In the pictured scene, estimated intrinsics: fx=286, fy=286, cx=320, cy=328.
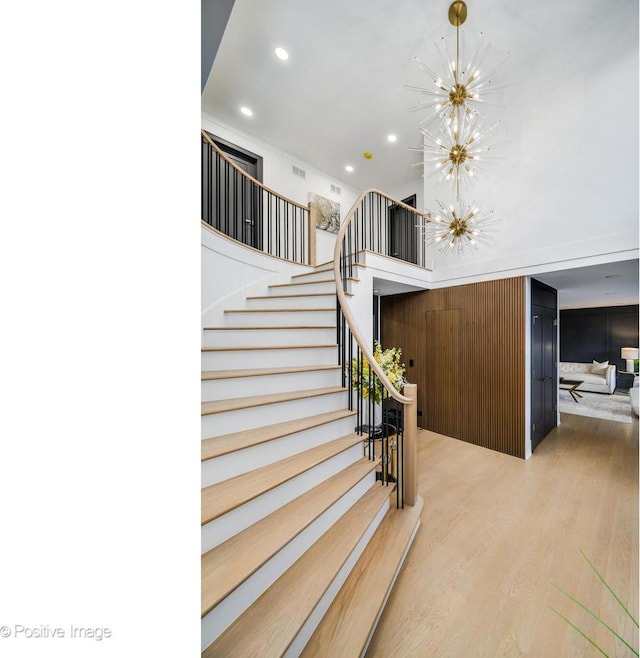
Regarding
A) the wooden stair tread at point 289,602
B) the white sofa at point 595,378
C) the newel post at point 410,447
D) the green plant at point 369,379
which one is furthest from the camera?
the white sofa at point 595,378

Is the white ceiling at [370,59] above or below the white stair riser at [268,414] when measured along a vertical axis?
above

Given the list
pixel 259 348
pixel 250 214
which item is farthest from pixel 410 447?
pixel 250 214

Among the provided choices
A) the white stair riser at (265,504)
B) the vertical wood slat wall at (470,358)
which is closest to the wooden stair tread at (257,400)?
the white stair riser at (265,504)

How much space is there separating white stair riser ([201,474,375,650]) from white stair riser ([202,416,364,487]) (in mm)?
421

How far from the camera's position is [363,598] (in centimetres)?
152

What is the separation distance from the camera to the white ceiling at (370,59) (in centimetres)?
291

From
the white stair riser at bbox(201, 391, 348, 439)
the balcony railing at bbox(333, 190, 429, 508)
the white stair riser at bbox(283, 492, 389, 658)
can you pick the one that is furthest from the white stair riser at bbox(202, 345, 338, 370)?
the white stair riser at bbox(283, 492, 389, 658)

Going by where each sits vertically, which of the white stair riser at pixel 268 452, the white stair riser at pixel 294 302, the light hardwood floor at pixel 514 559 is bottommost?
the light hardwood floor at pixel 514 559

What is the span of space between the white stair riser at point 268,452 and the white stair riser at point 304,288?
1490 millimetres

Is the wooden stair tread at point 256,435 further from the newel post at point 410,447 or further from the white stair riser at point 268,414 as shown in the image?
the newel post at point 410,447

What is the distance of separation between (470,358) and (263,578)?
371cm

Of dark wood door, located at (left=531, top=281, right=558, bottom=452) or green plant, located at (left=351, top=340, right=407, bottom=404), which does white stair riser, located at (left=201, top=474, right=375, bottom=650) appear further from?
dark wood door, located at (left=531, top=281, right=558, bottom=452)
